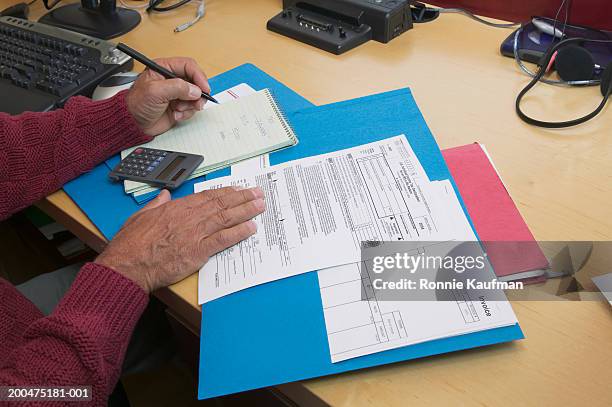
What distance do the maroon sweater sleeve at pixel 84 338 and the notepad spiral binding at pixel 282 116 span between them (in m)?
0.32

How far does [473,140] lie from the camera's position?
78 cm

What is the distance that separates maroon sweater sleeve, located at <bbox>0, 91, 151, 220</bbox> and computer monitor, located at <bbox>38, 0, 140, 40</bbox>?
15.6 inches

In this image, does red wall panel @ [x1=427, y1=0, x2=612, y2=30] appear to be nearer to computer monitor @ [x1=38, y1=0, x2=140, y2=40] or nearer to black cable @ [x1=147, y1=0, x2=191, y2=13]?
black cable @ [x1=147, y1=0, x2=191, y2=13]

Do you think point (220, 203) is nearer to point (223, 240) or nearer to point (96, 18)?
point (223, 240)

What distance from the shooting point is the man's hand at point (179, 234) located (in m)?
Result: 0.64

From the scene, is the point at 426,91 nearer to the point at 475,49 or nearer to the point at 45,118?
the point at 475,49

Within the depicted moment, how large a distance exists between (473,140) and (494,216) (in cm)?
18

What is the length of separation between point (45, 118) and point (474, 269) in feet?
2.25

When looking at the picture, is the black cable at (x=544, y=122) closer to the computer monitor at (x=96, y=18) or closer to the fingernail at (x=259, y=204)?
the fingernail at (x=259, y=204)

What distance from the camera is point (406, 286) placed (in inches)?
22.0

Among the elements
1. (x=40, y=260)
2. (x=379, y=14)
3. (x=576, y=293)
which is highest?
(x=379, y=14)

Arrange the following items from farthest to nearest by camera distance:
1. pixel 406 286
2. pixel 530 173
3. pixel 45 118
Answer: pixel 45 118
pixel 530 173
pixel 406 286

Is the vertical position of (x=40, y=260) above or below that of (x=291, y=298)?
below

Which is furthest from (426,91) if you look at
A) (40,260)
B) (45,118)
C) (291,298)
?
(40,260)
